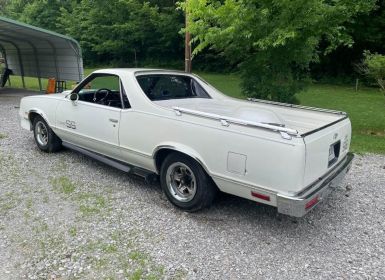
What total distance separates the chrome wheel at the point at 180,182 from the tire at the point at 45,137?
2.90 metres

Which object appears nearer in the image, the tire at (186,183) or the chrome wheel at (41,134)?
the tire at (186,183)

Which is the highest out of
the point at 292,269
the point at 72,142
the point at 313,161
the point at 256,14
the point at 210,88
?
the point at 256,14

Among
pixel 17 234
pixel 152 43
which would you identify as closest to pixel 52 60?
pixel 17 234

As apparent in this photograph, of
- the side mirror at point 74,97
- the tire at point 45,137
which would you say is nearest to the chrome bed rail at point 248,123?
the side mirror at point 74,97

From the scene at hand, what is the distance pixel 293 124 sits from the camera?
13.1ft

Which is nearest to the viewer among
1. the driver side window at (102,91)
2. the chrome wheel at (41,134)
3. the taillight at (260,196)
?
the taillight at (260,196)

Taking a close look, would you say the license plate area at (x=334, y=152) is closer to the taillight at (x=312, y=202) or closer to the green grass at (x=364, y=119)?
the taillight at (x=312, y=202)

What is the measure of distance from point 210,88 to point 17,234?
11.2ft

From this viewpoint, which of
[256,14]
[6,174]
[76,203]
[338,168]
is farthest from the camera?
[256,14]

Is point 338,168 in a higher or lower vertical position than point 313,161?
lower

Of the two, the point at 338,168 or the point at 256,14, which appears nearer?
the point at 338,168

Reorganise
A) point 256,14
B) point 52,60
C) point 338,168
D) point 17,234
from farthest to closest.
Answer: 1. point 52,60
2. point 256,14
3. point 338,168
4. point 17,234

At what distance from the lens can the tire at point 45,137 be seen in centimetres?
605

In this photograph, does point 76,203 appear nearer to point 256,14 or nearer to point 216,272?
point 216,272
